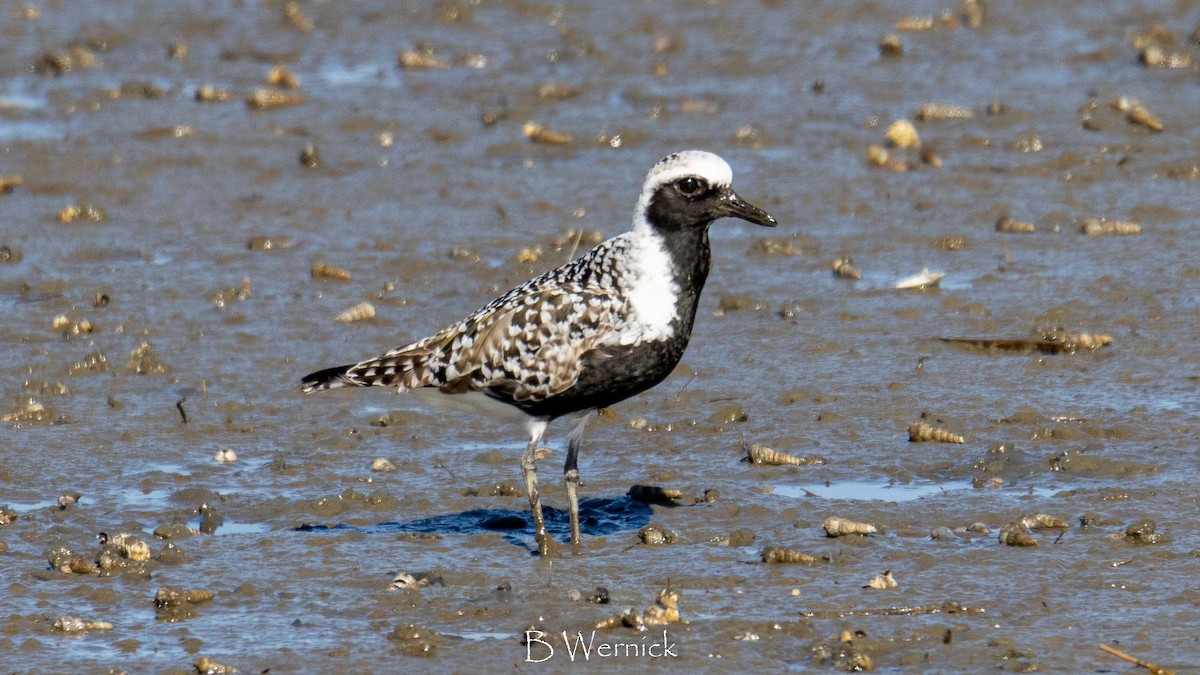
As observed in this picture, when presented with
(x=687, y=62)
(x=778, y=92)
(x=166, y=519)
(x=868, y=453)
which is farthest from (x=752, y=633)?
(x=687, y=62)

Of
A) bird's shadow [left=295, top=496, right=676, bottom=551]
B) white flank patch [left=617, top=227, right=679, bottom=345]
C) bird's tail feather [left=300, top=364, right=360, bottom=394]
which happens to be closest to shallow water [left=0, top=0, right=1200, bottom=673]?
bird's shadow [left=295, top=496, right=676, bottom=551]

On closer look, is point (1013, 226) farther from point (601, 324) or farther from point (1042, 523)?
point (601, 324)

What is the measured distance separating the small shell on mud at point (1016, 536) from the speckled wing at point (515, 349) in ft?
7.02

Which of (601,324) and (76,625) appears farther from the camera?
(601,324)

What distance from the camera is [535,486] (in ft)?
29.8

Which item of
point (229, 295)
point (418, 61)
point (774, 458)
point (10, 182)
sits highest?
point (418, 61)

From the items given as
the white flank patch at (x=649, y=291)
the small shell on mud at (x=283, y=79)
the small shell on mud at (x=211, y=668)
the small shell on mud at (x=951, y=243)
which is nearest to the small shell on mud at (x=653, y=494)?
the white flank patch at (x=649, y=291)

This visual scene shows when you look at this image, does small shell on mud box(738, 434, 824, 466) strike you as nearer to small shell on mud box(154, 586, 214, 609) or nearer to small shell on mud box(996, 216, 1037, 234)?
small shell on mud box(154, 586, 214, 609)

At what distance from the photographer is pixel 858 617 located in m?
7.89

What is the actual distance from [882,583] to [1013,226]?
6217 mm

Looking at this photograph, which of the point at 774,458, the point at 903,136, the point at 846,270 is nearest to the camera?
the point at 774,458

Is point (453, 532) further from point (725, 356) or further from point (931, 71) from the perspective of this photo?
point (931, 71)

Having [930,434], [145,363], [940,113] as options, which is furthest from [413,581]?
[940,113]

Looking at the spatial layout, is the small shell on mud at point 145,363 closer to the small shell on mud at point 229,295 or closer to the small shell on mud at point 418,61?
the small shell on mud at point 229,295
